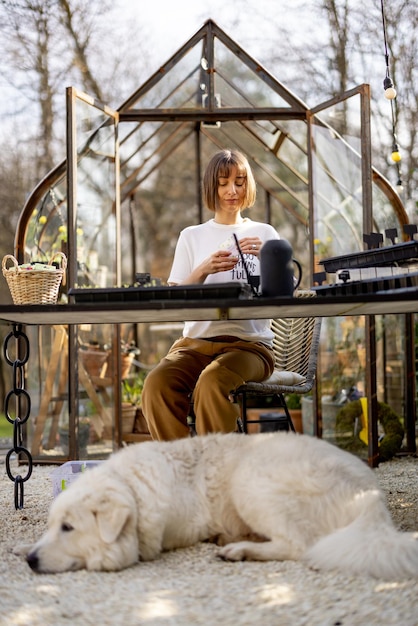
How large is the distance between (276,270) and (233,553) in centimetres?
94

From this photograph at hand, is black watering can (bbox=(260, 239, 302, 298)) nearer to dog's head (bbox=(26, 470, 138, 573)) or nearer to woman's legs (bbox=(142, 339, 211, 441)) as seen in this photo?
dog's head (bbox=(26, 470, 138, 573))

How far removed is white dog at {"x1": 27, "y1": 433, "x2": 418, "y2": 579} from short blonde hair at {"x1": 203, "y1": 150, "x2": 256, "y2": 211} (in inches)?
59.7

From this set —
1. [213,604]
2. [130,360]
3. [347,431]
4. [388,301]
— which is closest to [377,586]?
[213,604]

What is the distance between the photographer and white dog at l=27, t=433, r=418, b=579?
7.91ft

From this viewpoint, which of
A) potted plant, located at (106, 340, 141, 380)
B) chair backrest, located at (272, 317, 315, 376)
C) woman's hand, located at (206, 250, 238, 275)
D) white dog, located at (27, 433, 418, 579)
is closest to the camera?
white dog, located at (27, 433, 418, 579)

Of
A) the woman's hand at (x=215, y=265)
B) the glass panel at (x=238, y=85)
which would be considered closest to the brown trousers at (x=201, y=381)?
the woman's hand at (x=215, y=265)

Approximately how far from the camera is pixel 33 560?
246 cm

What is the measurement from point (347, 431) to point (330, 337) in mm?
713

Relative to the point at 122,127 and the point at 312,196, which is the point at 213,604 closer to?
the point at 312,196

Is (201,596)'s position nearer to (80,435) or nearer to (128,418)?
(80,435)

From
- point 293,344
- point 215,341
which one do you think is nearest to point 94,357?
point 293,344

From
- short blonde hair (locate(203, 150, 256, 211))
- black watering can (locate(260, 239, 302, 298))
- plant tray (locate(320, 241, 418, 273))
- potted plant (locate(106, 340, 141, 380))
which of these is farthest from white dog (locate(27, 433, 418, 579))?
potted plant (locate(106, 340, 141, 380))

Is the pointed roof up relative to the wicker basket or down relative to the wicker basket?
up

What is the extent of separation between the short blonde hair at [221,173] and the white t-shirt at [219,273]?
141 millimetres
